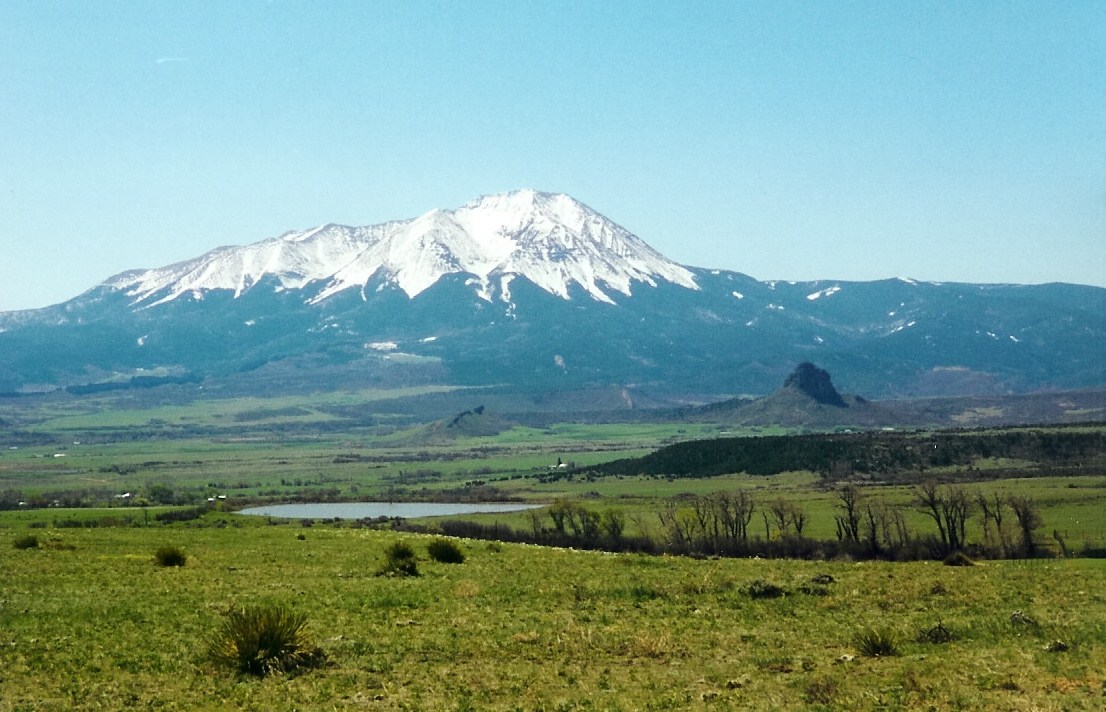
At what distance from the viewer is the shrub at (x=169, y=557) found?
1404 inches

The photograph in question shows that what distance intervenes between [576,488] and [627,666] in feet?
441

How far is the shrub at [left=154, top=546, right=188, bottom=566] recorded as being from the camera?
35.7 m

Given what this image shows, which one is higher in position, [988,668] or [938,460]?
[988,668]

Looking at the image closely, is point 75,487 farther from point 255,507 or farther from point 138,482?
point 255,507

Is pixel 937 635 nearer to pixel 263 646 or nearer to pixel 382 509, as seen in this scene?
pixel 263 646

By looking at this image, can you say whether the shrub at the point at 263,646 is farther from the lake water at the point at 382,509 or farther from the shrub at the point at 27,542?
the lake water at the point at 382,509

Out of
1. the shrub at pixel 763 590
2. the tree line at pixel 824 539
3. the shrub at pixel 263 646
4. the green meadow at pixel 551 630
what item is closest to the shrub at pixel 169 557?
the green meadow at pixel 551 630

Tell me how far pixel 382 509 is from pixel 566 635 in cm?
10691

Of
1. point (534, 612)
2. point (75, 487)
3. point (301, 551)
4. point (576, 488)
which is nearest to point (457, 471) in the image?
point (576, 488)

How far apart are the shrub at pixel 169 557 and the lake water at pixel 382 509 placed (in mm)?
79182

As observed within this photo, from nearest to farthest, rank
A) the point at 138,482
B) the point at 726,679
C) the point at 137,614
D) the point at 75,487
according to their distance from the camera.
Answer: the point at 726,679 < the point at 137,614 < the point at 75,487 < the point at 138,482

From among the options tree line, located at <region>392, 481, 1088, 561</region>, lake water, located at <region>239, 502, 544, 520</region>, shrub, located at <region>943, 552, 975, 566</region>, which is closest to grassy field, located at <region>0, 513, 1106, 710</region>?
shrub, located at <region>943, 552, 975, 566</region>

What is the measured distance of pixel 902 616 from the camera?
87.1ft

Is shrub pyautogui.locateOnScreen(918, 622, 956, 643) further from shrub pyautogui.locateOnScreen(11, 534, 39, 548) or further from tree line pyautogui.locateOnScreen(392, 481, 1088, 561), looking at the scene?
shrub pyautogui.locateOnScreen(11, 534, 39, 548)
